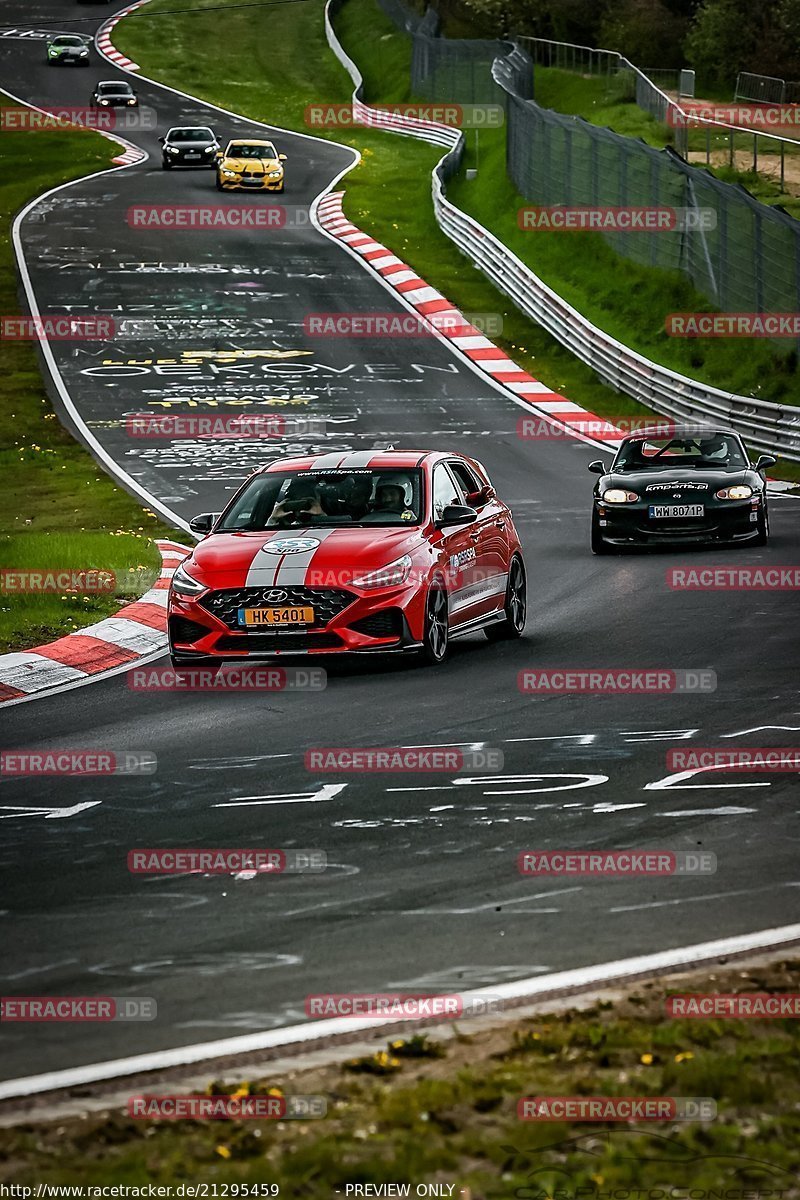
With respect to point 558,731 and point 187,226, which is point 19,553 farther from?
point 187,226

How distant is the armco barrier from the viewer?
88.2ft

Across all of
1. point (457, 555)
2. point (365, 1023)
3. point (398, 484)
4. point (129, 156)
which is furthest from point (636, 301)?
point (365, 1023)

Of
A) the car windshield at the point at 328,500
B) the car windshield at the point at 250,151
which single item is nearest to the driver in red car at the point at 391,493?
the car windshield at the point at 328,500

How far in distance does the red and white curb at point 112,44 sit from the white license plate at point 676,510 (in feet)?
210

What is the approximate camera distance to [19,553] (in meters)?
18.5

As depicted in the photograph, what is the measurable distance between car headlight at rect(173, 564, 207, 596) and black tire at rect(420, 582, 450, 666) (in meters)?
1.57

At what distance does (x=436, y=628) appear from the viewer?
13.6m

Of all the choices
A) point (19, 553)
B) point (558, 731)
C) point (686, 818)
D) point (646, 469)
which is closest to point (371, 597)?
point (558, 731)

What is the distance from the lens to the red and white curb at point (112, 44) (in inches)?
3142

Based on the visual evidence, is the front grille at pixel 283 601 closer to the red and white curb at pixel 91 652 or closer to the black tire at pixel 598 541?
the red and white curb at pixel 91 652

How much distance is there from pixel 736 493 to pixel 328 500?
7.00 metres

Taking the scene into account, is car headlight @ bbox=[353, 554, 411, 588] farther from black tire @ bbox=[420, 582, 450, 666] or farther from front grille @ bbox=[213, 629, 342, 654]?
front grille @ bbox=[213, 629, 342, 654]

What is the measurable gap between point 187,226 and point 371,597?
3519 cm

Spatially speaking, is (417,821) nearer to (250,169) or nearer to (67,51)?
(250,169)
